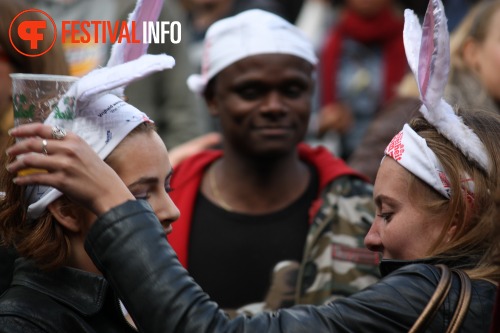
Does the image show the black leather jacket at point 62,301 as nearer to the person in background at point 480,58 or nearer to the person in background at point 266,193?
the person in background at point 266,193

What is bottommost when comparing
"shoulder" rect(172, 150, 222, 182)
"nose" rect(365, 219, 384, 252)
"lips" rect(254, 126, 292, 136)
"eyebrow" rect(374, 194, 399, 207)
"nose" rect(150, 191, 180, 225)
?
"shoulder" rect(172, 150, 222, 182)

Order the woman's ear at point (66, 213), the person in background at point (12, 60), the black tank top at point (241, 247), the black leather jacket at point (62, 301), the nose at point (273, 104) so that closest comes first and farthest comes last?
the black leather jacket at point (62, 301), the woman's ear at point (66, 213), the person in background at point (12, 60), the black tank top at point (241, 247), the nose at point (273, 104)

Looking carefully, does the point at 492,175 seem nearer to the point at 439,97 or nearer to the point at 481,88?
the point at 439,97

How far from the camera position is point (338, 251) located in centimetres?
406

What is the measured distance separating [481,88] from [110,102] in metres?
2.92

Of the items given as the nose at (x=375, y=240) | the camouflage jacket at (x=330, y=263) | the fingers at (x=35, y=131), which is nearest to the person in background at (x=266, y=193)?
the camouflage jacket at (x=330, y=263)

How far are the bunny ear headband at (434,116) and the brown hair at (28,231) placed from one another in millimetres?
788

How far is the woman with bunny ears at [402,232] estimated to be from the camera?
2.29 metres

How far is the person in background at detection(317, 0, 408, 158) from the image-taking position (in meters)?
6.61

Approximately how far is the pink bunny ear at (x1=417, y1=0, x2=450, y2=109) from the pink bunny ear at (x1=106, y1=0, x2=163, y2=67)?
2.42 ft

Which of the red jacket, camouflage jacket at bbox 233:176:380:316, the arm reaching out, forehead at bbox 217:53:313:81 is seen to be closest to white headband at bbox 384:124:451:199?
the arm reaching out

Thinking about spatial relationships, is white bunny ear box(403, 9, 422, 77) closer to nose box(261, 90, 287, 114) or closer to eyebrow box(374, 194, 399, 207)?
eyebrow box(374, 194, 399, 207)

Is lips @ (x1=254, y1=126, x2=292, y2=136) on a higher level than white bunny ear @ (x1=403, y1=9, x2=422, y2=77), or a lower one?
lower

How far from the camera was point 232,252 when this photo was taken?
13.8ft
